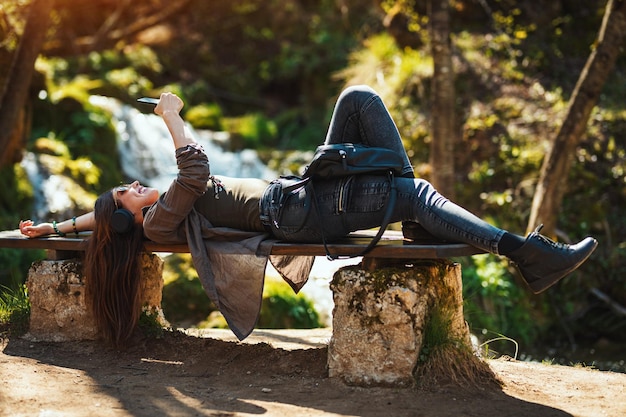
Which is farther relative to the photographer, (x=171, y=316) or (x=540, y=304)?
(x=540, y=304)

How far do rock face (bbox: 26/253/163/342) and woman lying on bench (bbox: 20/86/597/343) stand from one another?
0.81ft

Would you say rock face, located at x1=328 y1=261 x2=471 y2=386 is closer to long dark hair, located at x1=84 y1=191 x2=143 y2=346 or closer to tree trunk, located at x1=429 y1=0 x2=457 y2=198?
long dark hair, located at x1=84 y1=191 x2=143 y2=346

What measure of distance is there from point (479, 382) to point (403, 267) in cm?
76

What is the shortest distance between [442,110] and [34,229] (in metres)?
4.54

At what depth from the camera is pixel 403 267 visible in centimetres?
429

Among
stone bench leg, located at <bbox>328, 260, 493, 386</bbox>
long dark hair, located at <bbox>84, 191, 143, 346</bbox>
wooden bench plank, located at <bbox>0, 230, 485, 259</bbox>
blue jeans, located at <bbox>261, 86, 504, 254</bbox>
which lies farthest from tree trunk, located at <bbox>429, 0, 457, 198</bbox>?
long dark hair, located at <bbox>84, 191, 143, 346</bbox>

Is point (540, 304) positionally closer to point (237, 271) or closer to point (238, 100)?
point (237, 271)

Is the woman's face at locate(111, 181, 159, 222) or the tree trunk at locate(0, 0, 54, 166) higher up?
the tree trunk at locate(0, 0, 54, 166)

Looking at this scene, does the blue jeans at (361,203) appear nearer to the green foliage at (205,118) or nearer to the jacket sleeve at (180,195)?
the jacket sleeve at (180,195)

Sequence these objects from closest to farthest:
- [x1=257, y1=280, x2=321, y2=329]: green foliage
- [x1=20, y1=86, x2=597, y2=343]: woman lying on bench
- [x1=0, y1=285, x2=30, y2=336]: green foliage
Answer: [x1=20, y1=86, x2=597, y2=343]: woman lying on bench
[x1=0, y1=285, x2=30, y2=336]: green foliage
[x1=257, y1=280, x2=321, y2=329]: green foliage

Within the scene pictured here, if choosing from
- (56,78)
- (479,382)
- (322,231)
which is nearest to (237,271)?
(322,231)

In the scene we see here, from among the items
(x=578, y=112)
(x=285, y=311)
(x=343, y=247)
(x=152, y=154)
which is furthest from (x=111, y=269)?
(x=152, y=154)

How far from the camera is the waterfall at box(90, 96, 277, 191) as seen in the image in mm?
13070

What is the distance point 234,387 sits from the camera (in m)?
4.26
